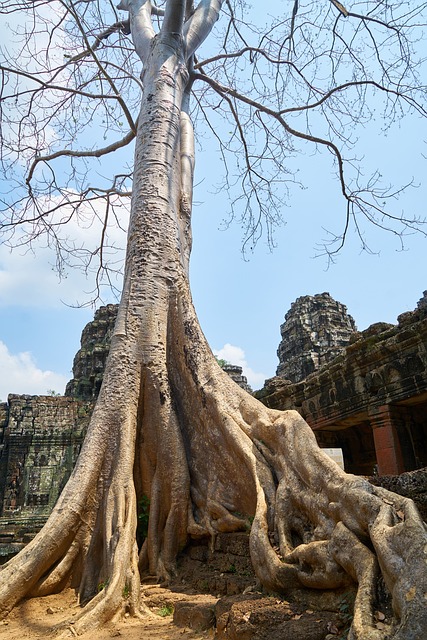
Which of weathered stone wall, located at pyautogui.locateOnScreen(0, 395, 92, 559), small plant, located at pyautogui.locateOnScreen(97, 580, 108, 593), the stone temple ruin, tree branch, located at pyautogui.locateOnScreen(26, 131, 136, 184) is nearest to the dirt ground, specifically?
small plant, located at pyautogui.locateOnScreen(97, 580, 108, 593)

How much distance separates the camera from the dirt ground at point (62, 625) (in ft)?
7.29

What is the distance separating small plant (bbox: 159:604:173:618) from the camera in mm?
2569

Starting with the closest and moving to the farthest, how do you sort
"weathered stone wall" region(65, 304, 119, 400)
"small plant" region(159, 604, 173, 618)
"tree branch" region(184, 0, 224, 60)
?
"small plant" region(159, 604, 173, 618)
"tree branch" region(184, 0, 224, 60)
"weathered stone wall" region(65, 304, 119, 400)

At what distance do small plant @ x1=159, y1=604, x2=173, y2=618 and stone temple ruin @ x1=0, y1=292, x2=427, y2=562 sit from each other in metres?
1.30

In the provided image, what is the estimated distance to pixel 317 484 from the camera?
2.48m

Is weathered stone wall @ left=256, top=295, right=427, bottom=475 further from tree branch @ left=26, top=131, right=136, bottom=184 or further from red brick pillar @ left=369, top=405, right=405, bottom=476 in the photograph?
tree branch @ left=26, top=131, right=136, bottom=184

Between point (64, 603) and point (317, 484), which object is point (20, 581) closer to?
point (64, 603)

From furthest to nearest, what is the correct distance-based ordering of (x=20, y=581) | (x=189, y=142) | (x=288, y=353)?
(x=288, y=353) → (x=189, y=142) → (x=20, y=581)

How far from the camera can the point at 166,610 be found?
2598 millimetres

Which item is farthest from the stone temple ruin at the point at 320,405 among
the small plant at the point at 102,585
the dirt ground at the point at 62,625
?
the small plant at the point at 102,585

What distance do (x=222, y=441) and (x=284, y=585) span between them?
1250 millimetres

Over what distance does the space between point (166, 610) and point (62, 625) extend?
530 millimetres

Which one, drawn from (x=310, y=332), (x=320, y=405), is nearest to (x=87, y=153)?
(x=320, y=405)

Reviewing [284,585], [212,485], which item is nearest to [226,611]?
[284,585]
